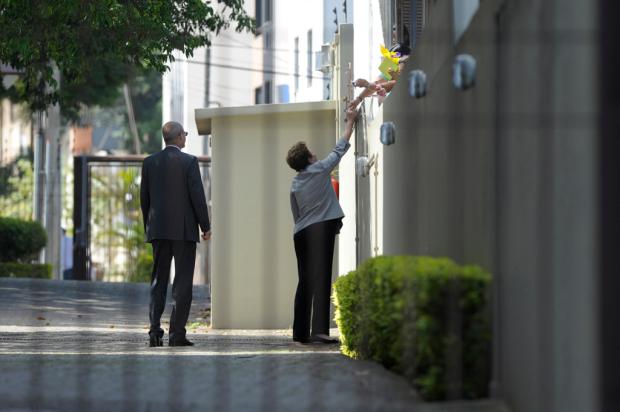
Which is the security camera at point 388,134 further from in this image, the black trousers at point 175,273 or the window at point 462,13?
the black trousers at point 175,273

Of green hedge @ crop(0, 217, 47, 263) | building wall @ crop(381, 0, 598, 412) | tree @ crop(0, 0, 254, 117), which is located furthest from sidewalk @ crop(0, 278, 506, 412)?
green hedge @ crop(0, 217, 47, 263)

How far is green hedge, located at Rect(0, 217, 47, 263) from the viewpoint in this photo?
29.5m

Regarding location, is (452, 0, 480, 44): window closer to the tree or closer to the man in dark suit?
the man in dark suit

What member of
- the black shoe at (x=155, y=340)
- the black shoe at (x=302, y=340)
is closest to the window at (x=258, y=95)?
the black shoe at (x=302, y=340)

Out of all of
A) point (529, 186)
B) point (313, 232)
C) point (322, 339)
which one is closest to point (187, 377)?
point (529, 186)

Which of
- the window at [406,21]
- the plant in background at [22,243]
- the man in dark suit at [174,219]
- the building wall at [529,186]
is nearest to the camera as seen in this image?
the building wall at [529,186]

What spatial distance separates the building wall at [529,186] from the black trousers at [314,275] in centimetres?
317

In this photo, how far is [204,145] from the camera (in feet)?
152

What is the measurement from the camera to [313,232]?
36.7ft

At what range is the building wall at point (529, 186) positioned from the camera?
16.3 feet

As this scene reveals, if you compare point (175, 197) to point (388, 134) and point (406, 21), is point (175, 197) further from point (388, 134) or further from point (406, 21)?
point (406, 21)

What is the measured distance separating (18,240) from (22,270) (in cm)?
164

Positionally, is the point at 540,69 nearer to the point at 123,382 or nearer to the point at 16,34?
the point at 123,382

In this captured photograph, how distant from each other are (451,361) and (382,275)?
4.45ft
